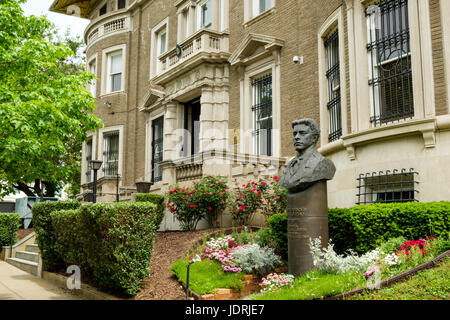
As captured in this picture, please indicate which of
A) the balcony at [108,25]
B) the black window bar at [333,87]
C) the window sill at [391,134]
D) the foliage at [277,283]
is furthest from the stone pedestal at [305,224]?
the balcony at [108,25]

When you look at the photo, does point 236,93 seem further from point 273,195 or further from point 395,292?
point 395,292

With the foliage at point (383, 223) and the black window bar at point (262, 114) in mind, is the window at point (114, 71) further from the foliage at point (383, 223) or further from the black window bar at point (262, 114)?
the foliage at point (383, 223)

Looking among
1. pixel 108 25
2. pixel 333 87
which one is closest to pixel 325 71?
pixel 333 87

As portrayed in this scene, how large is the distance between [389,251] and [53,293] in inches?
249

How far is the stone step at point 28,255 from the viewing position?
1289 centimetres

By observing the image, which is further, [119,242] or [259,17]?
[259,17]

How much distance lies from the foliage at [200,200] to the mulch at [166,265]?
0.64 meters

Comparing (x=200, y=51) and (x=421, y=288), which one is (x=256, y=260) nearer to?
(x=421, y=288)

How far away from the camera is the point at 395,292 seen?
551 centimetres

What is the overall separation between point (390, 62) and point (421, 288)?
18.9ft

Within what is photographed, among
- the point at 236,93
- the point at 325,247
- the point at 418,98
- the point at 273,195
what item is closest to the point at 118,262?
the point at 325,247

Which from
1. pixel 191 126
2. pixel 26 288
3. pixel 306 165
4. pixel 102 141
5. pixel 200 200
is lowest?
pixel 26 288

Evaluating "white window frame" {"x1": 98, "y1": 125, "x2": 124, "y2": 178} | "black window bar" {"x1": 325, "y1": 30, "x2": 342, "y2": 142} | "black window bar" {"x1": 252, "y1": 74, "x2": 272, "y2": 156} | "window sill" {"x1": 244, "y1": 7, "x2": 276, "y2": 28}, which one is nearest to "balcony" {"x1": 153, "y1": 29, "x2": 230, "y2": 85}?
"window sill" {"x1": 244, "y1": 7, "x2": 276, "y2": 28}

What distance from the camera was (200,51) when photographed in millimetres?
16250
